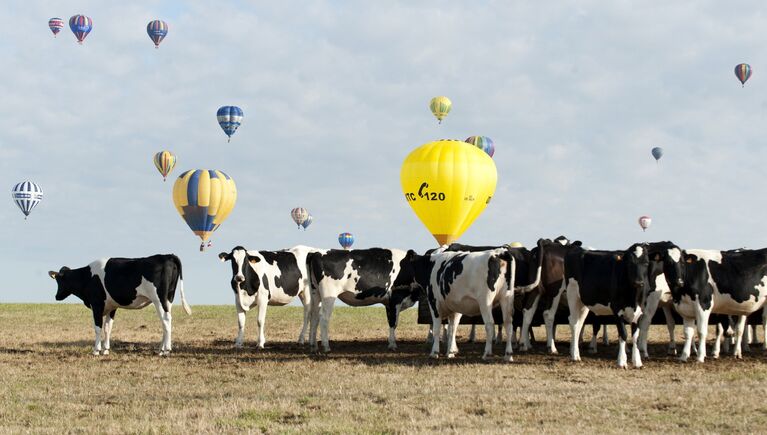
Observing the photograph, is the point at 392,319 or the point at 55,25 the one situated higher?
the point at 55,25

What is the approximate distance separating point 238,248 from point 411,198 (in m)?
19.6

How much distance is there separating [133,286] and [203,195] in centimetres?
2647

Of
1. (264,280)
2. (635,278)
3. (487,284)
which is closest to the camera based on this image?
(635,278)

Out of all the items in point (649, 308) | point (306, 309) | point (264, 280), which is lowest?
point (306, 309)

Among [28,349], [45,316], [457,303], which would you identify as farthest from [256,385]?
[45,316]

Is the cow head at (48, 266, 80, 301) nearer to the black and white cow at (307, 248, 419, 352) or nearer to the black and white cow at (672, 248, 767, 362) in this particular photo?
the black and white cow at (307, 248, 419, 352)

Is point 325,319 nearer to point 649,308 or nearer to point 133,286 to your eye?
point 133,286

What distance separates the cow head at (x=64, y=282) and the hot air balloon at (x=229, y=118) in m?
32.5

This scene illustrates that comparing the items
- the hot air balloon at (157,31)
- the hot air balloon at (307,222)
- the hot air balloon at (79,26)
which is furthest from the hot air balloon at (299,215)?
the hot air balloon at (79,26)

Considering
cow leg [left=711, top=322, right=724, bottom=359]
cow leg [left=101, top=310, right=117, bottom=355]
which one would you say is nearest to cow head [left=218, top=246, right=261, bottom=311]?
cow leg [left=101, top=310, right=117, bottom=355]

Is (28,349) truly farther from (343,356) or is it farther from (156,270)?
(343,356)

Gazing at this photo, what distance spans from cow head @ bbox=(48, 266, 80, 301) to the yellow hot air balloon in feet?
68.5

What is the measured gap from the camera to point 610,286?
19734mm

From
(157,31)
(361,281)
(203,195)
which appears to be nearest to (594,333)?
(361,281)
